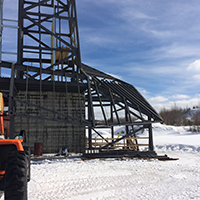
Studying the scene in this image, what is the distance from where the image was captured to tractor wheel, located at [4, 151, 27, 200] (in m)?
3.29

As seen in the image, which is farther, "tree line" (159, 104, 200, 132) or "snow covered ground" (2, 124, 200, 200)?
"tree line" (159, 104, 200, 132)

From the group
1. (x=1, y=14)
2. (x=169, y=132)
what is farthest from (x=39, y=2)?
(x=169, y=132)

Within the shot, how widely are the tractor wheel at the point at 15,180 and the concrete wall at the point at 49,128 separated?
1039 cm

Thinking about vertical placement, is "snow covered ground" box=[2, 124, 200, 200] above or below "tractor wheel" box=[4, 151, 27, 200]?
below

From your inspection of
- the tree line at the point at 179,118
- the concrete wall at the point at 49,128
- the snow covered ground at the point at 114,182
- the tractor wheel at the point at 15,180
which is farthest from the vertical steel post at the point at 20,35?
the tree line at the point at 179,118

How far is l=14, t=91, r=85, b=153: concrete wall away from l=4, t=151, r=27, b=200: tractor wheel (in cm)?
1039

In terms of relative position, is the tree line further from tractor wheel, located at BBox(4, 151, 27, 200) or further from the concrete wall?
tractor wheel, located at BBox(4, 151, 27, 200)

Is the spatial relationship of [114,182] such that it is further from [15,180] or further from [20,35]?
[20,35]

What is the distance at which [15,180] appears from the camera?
131 inches

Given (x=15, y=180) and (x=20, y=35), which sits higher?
(x=20, y=35)

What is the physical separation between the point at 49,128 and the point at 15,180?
36.7 feet

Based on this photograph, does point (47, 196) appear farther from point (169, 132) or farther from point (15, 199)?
point (169, 132)

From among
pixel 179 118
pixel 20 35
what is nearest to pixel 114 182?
pixel 20 35

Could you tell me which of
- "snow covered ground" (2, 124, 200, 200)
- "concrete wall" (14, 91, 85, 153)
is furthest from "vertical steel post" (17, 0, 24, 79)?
"snow covered ground" (2, 124, 200, 200)
